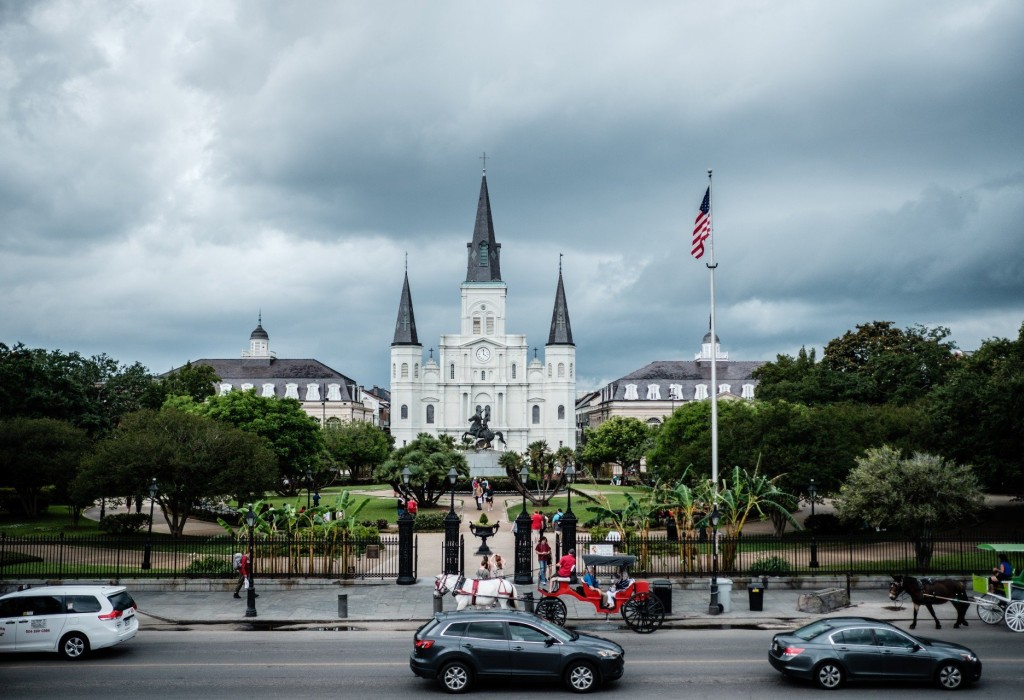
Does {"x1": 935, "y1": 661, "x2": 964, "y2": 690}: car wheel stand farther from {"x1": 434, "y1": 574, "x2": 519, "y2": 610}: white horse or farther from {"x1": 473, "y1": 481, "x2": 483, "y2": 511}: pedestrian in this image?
{"x1": 473, "y1": 481, "x2": 483, "y2": 511}: pedestrian

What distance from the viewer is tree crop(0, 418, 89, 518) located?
4094 cm

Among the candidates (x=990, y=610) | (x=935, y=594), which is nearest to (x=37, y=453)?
(x=935, y=594)

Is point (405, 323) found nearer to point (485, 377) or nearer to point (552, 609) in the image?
point (485, 377)

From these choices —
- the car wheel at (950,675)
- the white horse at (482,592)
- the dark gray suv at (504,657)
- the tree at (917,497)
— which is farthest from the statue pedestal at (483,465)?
the car wheel at (950,675)

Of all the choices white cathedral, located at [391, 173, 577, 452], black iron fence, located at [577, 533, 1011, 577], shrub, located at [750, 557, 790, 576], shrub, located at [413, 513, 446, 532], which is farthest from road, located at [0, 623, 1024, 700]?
white cathedral, located at [391, 173, 577, 452]

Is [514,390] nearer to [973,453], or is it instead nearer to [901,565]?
[973,453]

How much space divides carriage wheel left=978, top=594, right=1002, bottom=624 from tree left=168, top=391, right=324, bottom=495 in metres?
42.6

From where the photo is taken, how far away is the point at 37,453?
135 feet

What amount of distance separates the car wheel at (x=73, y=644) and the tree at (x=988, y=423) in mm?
33154

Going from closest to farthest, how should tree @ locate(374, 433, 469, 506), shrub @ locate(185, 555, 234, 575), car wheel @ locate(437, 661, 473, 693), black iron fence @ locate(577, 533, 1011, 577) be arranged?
car wheel @ locate(437, 661, 473, 693) < black iron fence @ locate(577, 533, 1011, 577) < shrub @ locate(185, 555, 234, 575) < tree @ locate(374, 433, 469, 506)

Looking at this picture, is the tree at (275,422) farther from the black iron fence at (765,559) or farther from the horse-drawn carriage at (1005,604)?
the horse-drawn carriage at (1005,604)

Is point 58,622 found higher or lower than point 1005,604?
higher

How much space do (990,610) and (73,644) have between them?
20.7 m

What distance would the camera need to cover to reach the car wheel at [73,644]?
16.6 metres
